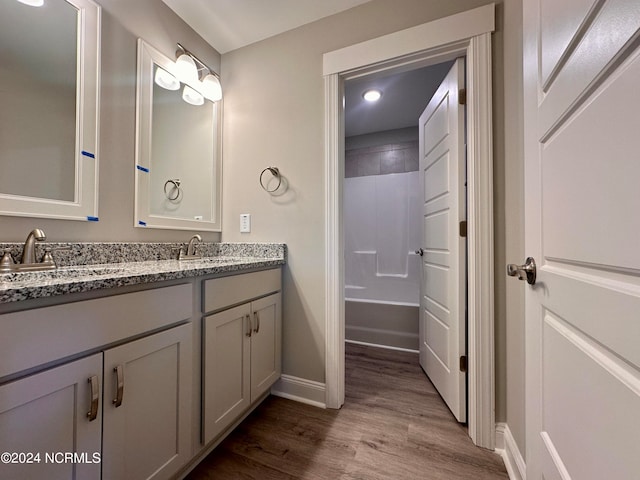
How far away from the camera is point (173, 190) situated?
1.64 meters

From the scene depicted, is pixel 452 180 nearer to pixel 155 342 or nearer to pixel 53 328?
pixel 155 342

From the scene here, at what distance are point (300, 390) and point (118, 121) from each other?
72.0 inches

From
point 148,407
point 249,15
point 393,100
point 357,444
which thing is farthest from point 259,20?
point 357,444

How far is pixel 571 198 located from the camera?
20.5 inches

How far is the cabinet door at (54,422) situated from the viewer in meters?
0.59

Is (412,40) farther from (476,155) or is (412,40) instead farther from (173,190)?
(173,190)

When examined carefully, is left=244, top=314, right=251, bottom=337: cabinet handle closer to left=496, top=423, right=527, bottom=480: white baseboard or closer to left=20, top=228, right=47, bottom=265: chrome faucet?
left=20, top=228, right=47, bottom=265: chrome faucet

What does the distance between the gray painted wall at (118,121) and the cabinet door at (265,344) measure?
76cm

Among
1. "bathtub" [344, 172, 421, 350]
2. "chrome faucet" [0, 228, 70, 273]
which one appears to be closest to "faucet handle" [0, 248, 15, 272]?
"chrome faucet" [0, 228, 70, 273]

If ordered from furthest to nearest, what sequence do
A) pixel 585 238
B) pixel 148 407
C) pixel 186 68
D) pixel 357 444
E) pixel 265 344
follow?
pixel 186 68, pixel 265 344, pixel 357 444, pixel 148 407, pixel 585 238

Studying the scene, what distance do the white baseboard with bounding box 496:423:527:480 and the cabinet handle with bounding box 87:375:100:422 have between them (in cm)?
152

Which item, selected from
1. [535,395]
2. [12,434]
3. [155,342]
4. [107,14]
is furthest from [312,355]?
[107,14]

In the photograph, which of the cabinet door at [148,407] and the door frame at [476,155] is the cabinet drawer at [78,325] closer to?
the cabinet door at [148,407]

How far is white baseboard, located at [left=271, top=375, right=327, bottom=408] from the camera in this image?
1580mm
